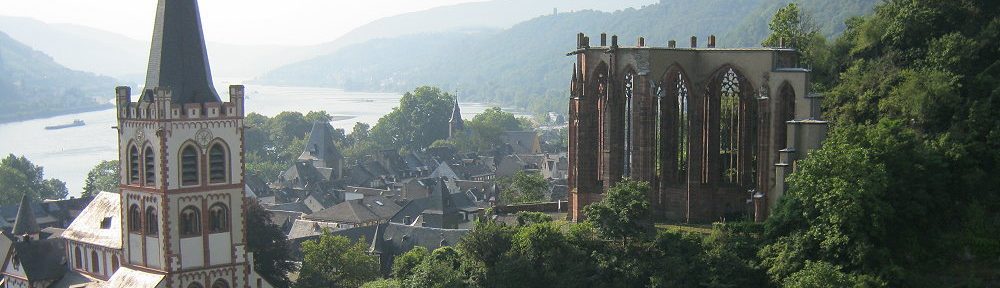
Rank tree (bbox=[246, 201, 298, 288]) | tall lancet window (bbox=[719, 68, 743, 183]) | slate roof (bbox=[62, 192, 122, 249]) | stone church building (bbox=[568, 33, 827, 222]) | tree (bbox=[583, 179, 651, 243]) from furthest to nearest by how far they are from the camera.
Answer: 1. tree (bbox=[246, 201, 298, 288])
2. slate roof (bbox=[62, 192, 122, 249])
3. tall lancet window (bbox=[719, 68, 743, 183])
4. stone church building (bbox=[568, 33, 827, 222])
5. tree (bbox=[583, 179, 651, 243])

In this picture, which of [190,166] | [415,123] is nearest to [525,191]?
[190,166]

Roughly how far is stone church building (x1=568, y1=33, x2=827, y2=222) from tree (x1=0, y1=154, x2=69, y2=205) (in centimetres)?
7452

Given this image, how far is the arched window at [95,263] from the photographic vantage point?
54772 millimetres

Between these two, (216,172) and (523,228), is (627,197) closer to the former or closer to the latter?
(523,228)

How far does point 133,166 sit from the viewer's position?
163 feet

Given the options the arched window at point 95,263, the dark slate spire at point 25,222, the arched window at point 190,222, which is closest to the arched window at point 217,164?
the arched window at point 190,222

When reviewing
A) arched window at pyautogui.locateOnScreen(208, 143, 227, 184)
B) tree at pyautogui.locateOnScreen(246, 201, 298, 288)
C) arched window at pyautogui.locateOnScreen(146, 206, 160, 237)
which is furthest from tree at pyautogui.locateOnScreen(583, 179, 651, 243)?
tree at pyautogui.locateOnScreen(246, 201, 298, 288)

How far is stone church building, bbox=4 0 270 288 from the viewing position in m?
48.4

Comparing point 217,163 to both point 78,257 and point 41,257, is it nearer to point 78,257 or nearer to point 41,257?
point 78,257

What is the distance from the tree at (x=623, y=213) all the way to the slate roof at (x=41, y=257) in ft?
93.4

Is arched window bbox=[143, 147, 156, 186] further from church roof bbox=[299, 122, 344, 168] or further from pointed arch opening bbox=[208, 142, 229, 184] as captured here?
church roof bbox=[299, 122, 344, 168]

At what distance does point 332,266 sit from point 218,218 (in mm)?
14064

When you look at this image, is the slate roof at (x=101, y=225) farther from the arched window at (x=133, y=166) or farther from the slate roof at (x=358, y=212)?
the slate roof at (x=358, y=212)

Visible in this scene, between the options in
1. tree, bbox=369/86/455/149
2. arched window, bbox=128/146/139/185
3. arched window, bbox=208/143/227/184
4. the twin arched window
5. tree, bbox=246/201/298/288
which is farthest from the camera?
tree, bbox=369/86/455/149
